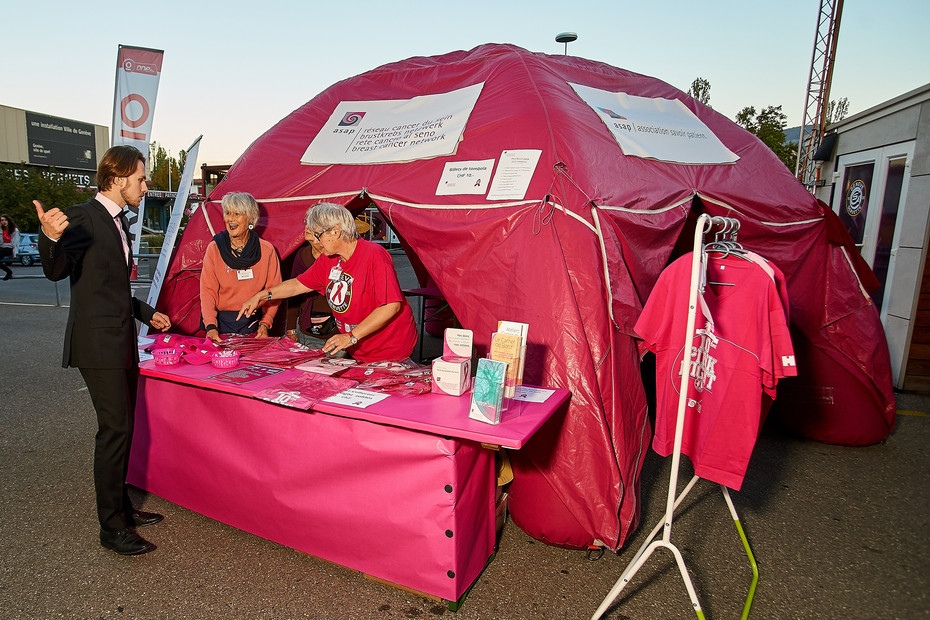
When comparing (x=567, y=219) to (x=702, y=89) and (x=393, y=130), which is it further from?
(x=702, y=89)

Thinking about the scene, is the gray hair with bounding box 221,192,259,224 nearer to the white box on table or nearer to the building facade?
the white box on table

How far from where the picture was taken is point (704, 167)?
12.4ft

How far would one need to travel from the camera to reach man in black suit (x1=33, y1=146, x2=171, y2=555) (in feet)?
8.25

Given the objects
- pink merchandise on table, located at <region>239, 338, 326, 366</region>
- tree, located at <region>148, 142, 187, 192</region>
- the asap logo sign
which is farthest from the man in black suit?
tree, located at <region>148, 142, 187, 192</region>

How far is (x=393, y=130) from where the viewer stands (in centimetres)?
399

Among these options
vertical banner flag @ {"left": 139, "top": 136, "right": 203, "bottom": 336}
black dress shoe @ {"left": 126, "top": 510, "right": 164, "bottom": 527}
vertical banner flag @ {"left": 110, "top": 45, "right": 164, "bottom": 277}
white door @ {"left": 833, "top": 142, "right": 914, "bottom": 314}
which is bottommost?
black dress shoe @ {"left": 126, "top": 510, "right": 164, "bottom": 527}

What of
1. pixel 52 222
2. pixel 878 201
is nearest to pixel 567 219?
pixel 52 222

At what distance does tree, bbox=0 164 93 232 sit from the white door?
74.9 feet

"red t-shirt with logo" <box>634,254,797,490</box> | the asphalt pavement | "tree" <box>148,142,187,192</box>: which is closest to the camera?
"red t-shirt with logo" <box>634,254,797,490</box>

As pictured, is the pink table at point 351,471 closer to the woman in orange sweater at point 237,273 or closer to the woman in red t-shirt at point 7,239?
the woman in orange sweater at point 237,273

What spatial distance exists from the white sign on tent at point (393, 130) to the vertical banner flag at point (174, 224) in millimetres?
1190

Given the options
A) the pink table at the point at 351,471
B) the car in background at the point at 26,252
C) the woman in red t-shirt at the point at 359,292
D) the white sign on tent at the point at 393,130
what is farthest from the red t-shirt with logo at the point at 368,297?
the car in background at the point at 26,252

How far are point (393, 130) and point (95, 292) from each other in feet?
7.28

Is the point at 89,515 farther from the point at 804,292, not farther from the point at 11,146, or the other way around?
the point at 11,146
